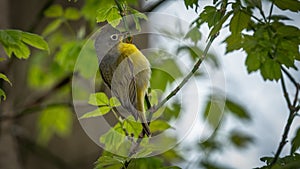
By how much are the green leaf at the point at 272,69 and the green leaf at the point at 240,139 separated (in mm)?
1049

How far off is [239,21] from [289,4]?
82 mm

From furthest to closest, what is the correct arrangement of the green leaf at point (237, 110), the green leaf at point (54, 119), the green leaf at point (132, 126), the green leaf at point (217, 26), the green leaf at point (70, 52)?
1. the green leaf at point (54, 119)
2. the green leaf at point (237, 110)
3. the green leaf at point (70, 52)
4. the green leaf at point (132, 126)
5. the green leaf at point (217, 26)

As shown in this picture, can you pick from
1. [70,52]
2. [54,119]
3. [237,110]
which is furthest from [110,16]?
[54,119]

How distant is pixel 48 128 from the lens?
1.97m

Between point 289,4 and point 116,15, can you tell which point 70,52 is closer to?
point 116,15

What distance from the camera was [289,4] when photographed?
0.80 metres

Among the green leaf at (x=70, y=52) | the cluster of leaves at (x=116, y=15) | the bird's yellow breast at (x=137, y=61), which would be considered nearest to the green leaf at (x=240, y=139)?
the green leaf at (x=70, y=52)

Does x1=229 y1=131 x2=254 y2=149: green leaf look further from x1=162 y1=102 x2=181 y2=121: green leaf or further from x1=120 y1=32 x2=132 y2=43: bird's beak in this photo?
x1=120 y1=32 x2=132 y2=43: bird's beak

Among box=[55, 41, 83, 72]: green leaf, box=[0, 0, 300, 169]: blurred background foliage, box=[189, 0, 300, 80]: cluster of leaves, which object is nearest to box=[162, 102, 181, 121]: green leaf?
box=[0, 0, 300, 169]: blurred background foliage

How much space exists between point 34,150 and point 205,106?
89cm

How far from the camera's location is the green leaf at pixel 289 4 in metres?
0.80

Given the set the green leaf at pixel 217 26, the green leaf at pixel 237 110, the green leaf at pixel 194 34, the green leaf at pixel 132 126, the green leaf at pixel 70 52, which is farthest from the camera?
the green leaf at pixel 237 110

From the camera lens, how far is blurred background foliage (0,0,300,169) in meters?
0.82

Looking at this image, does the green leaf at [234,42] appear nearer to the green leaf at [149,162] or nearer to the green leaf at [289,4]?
the green leaf at [289,4]
